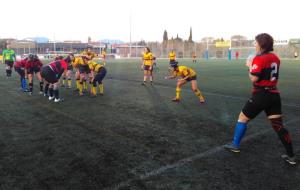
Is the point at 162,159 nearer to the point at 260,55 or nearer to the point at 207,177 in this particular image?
the point at 207,177

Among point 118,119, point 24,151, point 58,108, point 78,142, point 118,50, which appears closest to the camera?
point 24,151

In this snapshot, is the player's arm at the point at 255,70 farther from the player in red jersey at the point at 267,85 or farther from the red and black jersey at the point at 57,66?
the red and black jersey at the point at 57,66

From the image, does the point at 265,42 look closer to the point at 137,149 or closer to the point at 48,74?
the point at 137,149

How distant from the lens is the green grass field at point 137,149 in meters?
3.74

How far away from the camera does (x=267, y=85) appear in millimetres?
4312

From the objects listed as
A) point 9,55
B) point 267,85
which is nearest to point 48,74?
point 267,85

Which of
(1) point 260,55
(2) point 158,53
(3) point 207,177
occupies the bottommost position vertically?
(3) point 207,177

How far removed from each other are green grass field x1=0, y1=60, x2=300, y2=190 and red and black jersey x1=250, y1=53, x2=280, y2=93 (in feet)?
4.09

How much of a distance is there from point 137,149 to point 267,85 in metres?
2.43

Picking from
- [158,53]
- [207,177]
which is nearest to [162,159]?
[207,177]

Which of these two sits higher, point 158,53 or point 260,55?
point 158,53

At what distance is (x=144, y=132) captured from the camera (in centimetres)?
596

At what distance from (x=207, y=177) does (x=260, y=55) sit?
2.02 meters

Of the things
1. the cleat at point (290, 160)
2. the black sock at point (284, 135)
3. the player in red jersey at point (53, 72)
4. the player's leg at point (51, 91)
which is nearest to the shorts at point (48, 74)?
the player in red jersey at point (53, 72)
